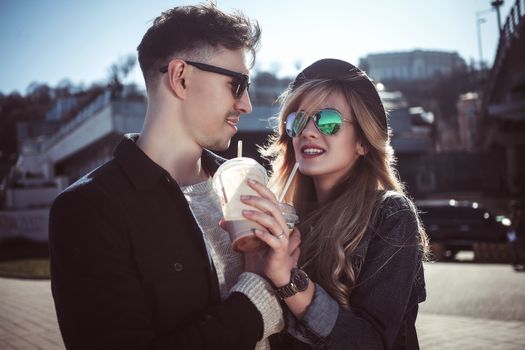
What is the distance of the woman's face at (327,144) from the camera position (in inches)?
107

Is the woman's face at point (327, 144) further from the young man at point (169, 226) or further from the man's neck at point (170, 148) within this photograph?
the man's neck at point (170, 148)

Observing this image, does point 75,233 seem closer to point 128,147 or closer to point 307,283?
point 128,147

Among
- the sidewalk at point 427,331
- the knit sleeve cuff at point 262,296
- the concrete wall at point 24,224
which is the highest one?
the knit sleeve cuff at point 262,296

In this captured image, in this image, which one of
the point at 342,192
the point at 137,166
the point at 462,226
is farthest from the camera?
the point at 462,226

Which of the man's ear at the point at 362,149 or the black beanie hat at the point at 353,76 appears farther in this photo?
the man's ear at the point at 362,149

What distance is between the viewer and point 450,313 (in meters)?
8.85

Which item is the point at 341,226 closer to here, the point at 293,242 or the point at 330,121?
the point at 293,242

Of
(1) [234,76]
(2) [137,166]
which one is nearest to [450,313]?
(1) [234,76]

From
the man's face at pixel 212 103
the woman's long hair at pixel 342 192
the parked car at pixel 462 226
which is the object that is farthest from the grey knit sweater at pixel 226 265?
the parked car at pixel 462 226

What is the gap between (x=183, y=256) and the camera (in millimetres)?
2053

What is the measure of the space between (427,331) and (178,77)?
20.4ft

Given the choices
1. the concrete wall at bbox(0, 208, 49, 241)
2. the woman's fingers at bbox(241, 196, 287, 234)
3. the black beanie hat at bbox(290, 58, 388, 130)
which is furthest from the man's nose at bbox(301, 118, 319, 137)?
the concrete wall at bbox(0, 208, 49, 241)

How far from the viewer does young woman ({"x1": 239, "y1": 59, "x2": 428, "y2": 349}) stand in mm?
2150

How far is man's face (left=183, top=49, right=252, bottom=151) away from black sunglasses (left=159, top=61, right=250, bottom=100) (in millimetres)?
13
